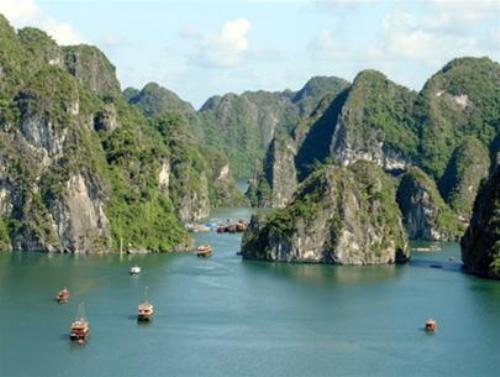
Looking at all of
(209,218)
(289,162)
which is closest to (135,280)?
(209,218)

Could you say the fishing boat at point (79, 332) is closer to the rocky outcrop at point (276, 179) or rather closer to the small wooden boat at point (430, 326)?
the small wooden boat at point (430, 326)

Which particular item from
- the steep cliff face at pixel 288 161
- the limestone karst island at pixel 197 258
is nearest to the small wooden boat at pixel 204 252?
the limestone karst island at pixel 197 258

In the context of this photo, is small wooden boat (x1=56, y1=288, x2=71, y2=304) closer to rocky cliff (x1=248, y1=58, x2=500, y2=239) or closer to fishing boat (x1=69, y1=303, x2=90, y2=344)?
fishing boat (x1=69, y1=303, x2=90, y2=344)

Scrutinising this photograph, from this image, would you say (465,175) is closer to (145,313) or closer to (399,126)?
(399,126)

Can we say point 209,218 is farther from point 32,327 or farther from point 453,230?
point 32,327

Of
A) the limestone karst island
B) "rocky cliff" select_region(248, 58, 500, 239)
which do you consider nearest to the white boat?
the limestone karst island

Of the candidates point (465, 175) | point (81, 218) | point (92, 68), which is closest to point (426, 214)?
point (465, 175)
